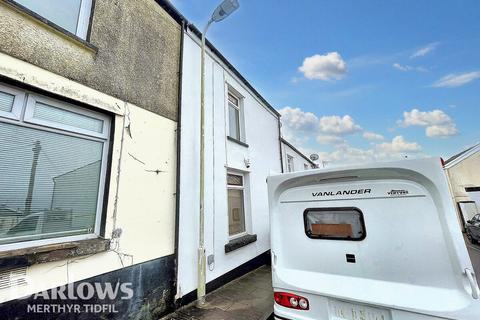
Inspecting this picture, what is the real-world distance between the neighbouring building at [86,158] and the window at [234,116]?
2.66 meters

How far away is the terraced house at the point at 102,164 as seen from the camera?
90.4 inches

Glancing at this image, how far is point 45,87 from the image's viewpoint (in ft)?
8.14

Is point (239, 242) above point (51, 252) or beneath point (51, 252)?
beneath

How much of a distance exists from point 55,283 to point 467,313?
396 cm

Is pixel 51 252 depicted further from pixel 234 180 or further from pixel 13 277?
pixel 234 180

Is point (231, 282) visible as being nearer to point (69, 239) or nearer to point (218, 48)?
point (69, 239)

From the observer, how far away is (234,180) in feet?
20.0

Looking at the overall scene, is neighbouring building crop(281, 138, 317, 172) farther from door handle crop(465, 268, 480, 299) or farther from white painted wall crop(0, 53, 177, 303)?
door handle crop(465, 268, 480, 299)

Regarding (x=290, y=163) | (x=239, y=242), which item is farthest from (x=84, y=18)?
(x=290, y=163)

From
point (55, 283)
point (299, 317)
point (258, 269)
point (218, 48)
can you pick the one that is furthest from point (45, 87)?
point (258, 269)

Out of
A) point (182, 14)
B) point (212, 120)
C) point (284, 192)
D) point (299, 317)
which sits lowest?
point (299, 317)

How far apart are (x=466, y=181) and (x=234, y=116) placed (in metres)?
21.9

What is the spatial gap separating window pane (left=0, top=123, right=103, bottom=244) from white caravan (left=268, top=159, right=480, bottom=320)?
2.63 m

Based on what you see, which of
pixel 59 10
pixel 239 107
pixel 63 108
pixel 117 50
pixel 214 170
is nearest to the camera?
pixel 63 108
